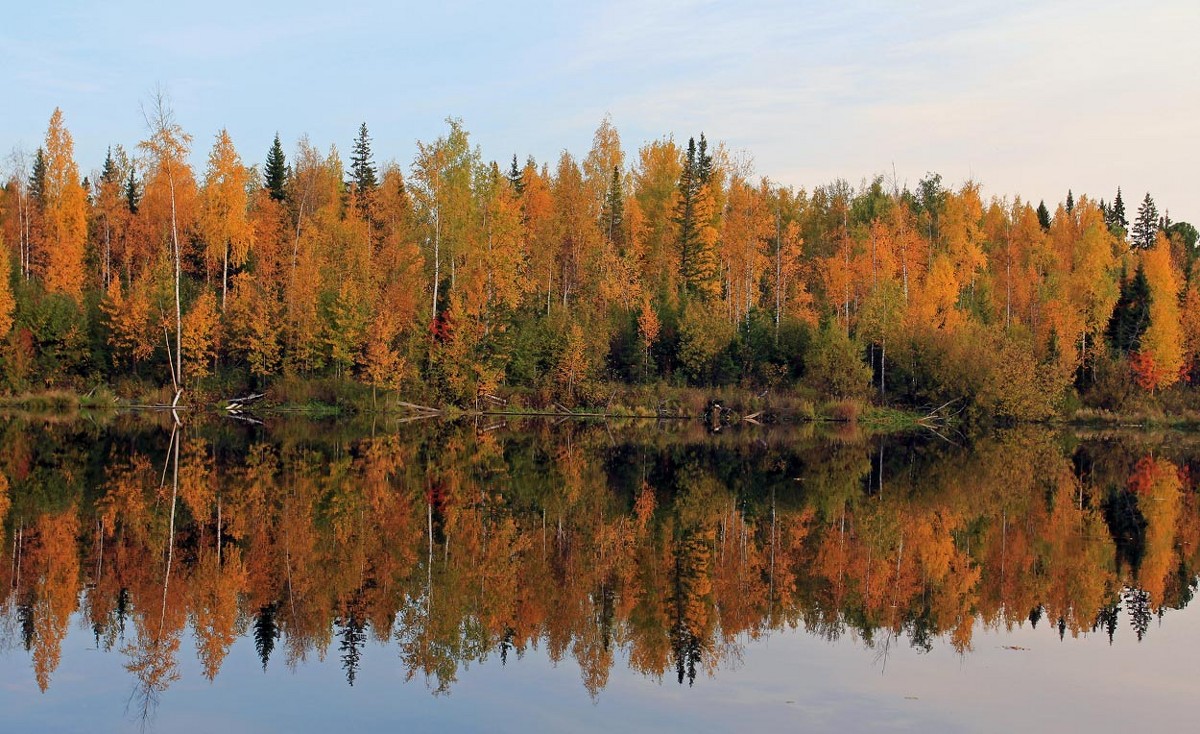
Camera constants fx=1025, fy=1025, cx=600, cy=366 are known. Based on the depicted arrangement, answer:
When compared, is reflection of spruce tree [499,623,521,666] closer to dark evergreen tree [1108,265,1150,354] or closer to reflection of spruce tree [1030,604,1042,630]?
reflection of spruce tree [1030,604,1042,630]

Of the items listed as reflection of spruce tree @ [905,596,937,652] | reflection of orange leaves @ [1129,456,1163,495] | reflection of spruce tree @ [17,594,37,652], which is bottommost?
reflection of spruce tree @ [905,596,937,652]

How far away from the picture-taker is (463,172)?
48406mm

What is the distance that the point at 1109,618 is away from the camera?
12.7 m

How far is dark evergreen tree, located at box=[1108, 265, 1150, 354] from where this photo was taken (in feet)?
188

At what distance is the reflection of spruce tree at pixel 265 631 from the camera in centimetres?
1014

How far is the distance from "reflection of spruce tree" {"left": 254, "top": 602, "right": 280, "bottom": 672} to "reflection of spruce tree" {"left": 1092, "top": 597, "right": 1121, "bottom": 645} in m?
9.24

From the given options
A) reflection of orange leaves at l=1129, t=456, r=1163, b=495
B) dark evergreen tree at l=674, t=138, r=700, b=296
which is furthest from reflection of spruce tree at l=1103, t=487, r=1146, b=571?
dark evergreen tree at l=674, t=138, r=700, b=296

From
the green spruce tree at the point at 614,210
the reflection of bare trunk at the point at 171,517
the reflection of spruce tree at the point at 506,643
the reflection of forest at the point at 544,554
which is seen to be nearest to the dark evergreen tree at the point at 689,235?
the green spruce tree at the point at 614,210

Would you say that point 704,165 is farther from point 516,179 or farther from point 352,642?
point 352,642

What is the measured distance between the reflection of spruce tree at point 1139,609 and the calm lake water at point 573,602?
9 centimetres

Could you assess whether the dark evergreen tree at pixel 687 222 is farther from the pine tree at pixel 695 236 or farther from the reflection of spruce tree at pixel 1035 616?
the reflection of spruce tree at pixel 1035 616

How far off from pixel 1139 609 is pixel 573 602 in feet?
24.1

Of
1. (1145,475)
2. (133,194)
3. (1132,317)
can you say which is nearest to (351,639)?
(1145,475)

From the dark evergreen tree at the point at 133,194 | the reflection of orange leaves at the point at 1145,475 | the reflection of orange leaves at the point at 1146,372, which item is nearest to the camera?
the reflection of orange leaves at the point at 1145,475
